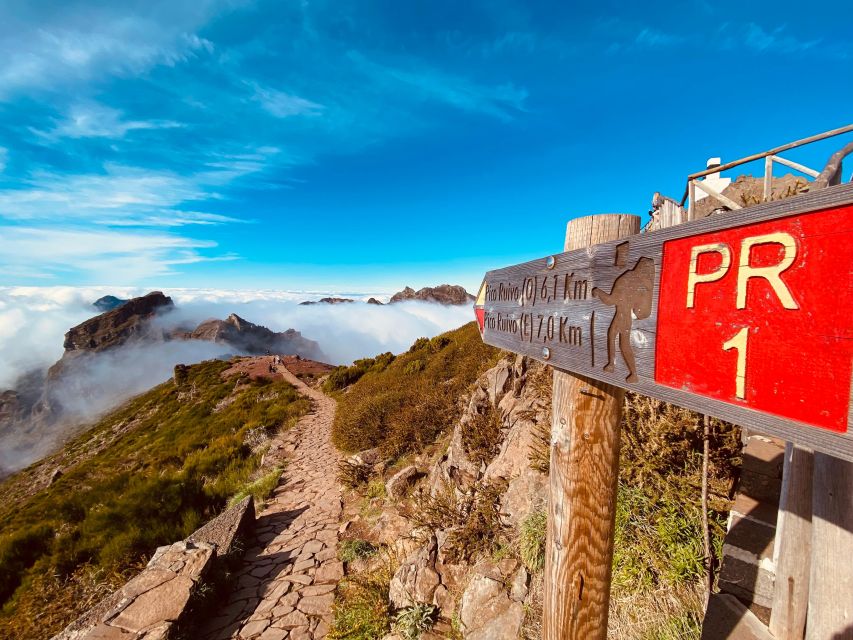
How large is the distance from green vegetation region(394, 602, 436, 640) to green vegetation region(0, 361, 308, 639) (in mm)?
4659

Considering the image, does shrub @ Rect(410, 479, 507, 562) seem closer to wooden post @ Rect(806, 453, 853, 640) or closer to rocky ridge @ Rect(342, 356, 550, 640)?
rocky ridge @ Rect(342, 356, 550, 640)

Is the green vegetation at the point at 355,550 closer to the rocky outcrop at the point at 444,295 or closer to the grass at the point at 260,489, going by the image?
the grass at the point at 260,489

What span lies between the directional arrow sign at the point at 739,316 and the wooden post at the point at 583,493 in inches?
9.1

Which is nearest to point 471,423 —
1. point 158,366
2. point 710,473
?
point 710,473

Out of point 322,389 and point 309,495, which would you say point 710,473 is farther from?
point 322,389

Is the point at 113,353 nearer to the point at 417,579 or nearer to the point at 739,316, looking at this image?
the point at 417,579

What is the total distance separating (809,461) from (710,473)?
4.82 ft

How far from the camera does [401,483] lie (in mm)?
6504

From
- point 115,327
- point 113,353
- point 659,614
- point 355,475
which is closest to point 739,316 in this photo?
point 659,614

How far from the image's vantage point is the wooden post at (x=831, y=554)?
1.52 metres

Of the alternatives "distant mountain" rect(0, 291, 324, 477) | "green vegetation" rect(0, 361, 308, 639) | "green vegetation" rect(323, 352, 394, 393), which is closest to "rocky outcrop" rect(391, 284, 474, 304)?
"distant mountain" rect(0, 291, 324, 477)

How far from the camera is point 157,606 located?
4312 millimetres

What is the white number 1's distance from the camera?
87cm

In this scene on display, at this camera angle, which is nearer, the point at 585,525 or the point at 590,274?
the point at 590,274
